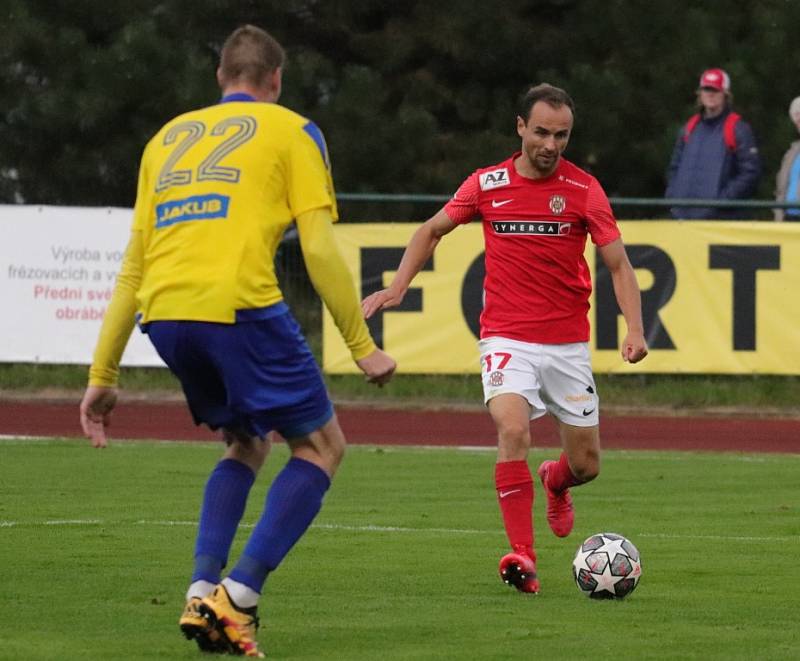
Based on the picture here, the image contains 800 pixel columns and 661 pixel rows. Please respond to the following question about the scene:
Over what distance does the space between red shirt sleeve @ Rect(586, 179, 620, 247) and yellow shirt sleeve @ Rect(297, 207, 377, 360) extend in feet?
8.67

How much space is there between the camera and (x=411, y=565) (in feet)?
29.1

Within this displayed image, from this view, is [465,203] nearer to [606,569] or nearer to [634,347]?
[634,347]

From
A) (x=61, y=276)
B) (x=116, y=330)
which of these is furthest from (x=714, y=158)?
(x=116, y=330)

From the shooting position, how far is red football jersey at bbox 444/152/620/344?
345 inches

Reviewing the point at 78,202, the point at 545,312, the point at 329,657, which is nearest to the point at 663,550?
the point at 545,312

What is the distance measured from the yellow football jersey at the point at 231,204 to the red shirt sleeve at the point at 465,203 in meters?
2.61

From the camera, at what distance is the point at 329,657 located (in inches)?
251

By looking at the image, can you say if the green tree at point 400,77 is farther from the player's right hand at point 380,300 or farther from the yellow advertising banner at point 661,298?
the player's right hand at point 380,300

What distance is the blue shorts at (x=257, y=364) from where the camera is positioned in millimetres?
6238

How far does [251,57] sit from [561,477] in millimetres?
3435

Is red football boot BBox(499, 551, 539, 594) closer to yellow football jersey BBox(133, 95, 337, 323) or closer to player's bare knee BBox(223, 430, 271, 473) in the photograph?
player's bare knee BBox(223, 430, 271, 473)

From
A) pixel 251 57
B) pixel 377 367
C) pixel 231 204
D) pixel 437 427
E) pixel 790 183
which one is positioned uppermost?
pixel 251 57

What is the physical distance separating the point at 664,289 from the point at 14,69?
823 centimetres

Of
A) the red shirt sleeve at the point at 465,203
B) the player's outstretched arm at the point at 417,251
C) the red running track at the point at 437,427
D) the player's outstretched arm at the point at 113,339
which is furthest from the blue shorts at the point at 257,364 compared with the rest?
the red running track at the point at 437,427
